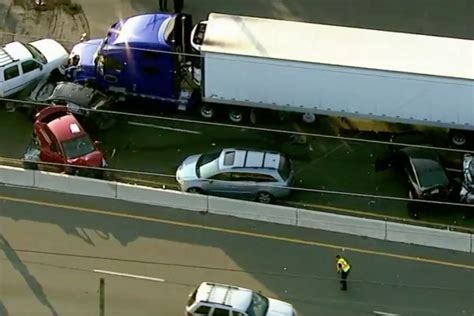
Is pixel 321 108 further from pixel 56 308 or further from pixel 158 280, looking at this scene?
pixel 56 308

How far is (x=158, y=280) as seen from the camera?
2384cm

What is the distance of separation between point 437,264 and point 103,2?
12.7 meters

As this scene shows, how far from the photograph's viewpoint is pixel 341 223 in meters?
24.9

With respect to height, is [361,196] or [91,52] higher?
[91,52]

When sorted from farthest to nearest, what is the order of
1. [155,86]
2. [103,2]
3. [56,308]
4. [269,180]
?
[103,2]
[155,86]
[269,180]
[56,308]

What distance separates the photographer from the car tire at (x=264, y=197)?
82.8ft

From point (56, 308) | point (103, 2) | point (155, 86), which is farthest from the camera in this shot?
point (103, 2)

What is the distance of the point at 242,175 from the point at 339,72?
3508 mm

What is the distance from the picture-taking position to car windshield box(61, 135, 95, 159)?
25836 millimetres

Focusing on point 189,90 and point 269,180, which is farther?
point 189,90

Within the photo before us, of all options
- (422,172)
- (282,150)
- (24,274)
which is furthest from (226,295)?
(422,172)

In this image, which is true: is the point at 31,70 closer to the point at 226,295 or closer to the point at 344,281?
the point at 226,295

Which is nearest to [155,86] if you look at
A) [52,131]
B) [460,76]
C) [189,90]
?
[189,90]

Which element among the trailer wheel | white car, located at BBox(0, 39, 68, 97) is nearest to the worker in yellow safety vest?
the trailer wheel
